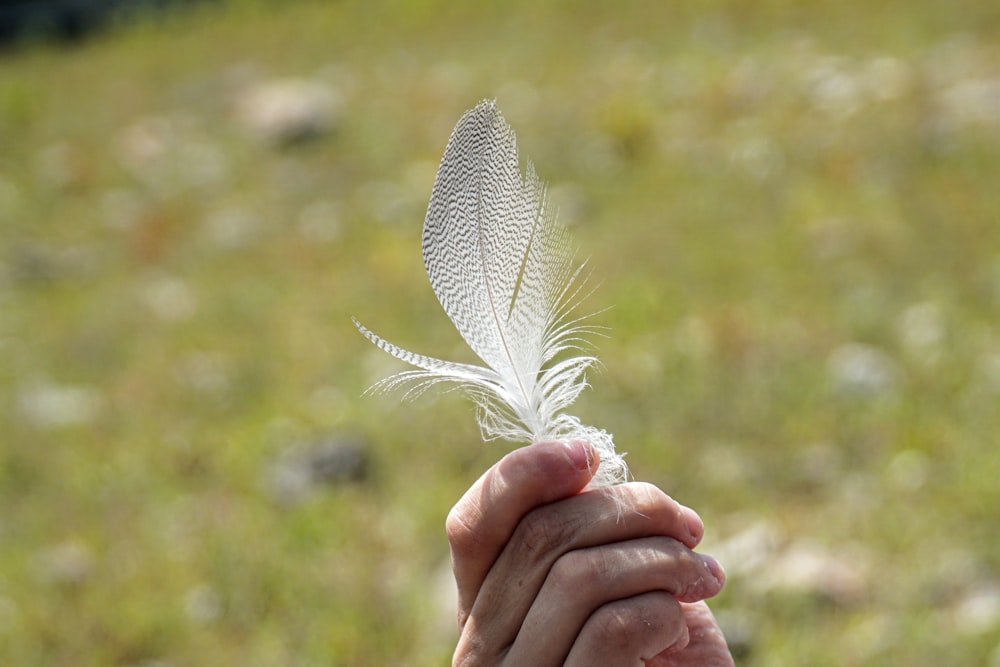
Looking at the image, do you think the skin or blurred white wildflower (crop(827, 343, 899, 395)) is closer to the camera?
the skin

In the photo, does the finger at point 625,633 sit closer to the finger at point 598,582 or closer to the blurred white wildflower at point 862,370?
the finger at point 598,582

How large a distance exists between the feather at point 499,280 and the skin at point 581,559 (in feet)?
0.18

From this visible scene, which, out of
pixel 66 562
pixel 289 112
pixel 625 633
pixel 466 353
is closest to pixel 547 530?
pixel 625 633

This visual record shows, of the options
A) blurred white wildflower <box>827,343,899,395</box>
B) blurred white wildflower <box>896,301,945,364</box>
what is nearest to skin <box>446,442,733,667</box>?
blurred white wildflower <box>827,343,899,395</box>

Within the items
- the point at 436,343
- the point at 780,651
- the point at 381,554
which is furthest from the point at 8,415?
the point at 780,651

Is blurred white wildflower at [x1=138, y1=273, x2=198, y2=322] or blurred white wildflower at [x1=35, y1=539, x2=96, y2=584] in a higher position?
blurred white wildflower at [x1=138, y1=273, x2=198, y2=322]

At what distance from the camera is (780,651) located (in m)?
2.91

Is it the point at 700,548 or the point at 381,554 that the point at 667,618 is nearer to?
the point at 700,548

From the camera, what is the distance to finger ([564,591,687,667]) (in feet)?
3.94

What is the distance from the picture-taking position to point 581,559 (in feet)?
4.01

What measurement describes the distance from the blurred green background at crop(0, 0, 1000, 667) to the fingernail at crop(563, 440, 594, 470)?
6.32 feet

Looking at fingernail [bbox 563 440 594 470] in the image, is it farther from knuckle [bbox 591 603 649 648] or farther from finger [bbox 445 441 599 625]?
knuckle [bbox 591 603 649 648]

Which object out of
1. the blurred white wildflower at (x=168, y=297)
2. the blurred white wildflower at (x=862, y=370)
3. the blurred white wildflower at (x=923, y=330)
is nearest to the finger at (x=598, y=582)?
the blurred white wildflower at (x=862, y=370)

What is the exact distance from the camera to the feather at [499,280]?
1.26 metres
